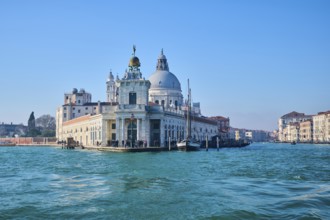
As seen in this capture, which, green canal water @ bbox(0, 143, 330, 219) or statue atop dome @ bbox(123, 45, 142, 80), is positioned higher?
statue atop dome @ bbox(123, 45, 142, 80)

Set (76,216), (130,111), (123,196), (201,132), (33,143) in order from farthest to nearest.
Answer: (33,143), (201,132), (130,111), (123,196), (76,216)

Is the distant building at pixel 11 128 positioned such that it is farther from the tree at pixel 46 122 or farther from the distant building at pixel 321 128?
the distant building at pixel 321 128

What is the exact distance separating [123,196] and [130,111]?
39445 millimetres

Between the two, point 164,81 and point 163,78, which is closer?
point 164,81

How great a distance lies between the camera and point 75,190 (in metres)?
13.5

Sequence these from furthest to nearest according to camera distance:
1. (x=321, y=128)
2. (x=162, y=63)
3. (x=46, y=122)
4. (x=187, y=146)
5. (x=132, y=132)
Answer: (x=46, y=122)
(x=321, y=128)
(x=162, y=63)
(x=132, y=132)
(x=187, y=146)

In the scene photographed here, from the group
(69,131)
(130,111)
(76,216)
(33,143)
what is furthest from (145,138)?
(33,143)

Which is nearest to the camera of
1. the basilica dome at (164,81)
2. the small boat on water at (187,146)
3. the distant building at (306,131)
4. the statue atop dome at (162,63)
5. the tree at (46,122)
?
the small boat on water at (187,146)

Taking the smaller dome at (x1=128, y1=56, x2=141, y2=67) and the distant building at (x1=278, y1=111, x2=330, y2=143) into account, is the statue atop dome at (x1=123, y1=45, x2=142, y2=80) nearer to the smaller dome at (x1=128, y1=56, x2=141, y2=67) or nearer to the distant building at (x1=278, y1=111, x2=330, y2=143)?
the smaller dome at (x1=128, y1=56, x2=141, y2=67)

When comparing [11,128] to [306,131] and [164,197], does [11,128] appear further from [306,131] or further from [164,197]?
[164,197]

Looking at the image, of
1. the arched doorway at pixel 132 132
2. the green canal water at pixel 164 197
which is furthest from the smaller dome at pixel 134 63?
the green canal water at pixel 164 197

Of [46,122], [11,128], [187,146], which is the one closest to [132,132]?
[187,146]

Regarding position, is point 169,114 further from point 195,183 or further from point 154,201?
point 154,201

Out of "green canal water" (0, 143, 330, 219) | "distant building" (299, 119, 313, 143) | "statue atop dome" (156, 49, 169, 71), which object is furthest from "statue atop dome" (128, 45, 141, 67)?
"distant building" (299, 119, 313, 143)
